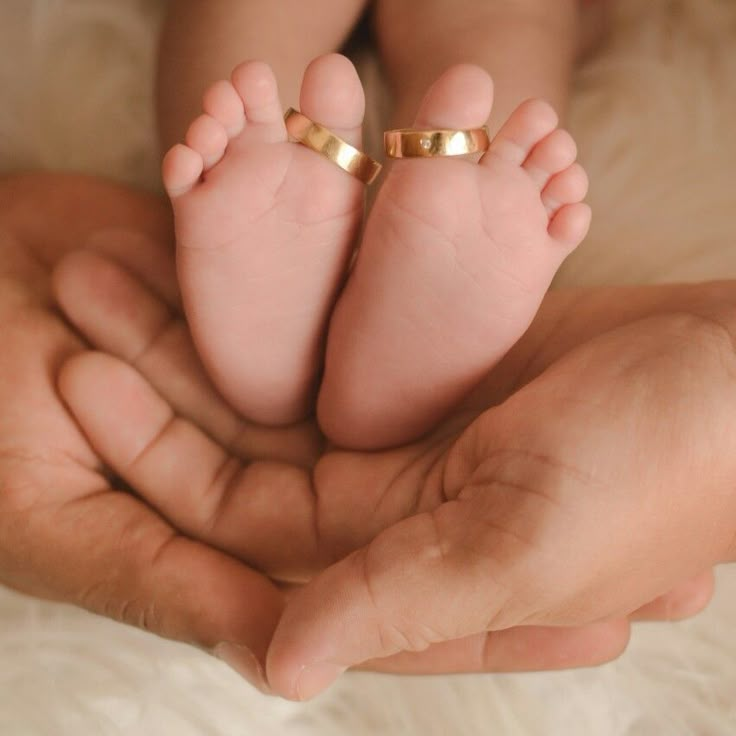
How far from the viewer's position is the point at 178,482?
0.67 meters

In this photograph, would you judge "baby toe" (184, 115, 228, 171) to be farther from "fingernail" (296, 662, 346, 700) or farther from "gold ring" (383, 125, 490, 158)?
"fingernail" (296, 662, 346, 700)

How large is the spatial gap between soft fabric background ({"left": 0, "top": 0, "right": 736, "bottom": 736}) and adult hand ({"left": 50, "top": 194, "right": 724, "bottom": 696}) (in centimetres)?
6

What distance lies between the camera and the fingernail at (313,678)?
502 millimetres

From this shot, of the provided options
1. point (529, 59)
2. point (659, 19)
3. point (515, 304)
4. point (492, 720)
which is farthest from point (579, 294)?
point (659, 19)

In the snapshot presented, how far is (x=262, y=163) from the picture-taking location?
1.91 feet

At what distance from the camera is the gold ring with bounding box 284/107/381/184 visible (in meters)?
0.59

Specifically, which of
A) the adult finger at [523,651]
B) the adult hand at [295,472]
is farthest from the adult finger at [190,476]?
the adult finger at [523,651]

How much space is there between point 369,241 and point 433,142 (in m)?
0.08

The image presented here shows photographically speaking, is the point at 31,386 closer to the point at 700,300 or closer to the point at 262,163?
the point at 262,163

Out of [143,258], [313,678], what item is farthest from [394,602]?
[143,258]

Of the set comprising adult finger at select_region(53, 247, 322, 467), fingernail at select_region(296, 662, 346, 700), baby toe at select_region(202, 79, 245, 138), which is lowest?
fingernail at select_region(296, 662, 346, 700)

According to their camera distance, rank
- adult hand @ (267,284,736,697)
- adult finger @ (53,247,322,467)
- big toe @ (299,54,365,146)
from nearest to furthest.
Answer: adult hand @ (267,284,736,697) → big toe @ (299,54,365,146) → adult finger @ (53,247,322,467)

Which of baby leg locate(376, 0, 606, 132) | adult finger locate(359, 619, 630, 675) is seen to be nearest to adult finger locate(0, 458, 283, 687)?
adult finger locate(359, 619, 630, 675)

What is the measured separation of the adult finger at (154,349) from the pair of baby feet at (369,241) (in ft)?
0.23
